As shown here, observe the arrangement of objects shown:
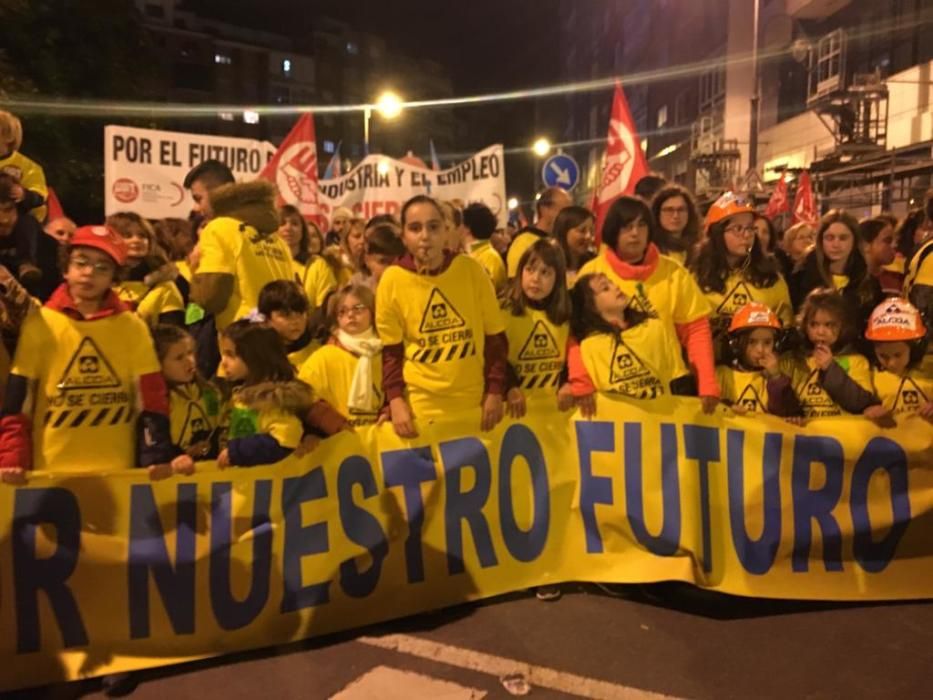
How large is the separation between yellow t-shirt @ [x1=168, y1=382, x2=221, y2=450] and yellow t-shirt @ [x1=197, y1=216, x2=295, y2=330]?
86 centimetres

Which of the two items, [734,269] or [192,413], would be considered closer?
[192,413]

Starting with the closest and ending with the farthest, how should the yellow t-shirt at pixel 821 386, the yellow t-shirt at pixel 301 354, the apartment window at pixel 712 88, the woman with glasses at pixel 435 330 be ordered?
the woman with glasses at pixel 435 330 < the yellow t-shirt at pixel 821 386 < the yellow t-shirt at pixel 301 354 < the apartment window at pixel 712 88

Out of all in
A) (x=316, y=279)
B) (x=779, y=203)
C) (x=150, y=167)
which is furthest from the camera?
(x=779, y=203)

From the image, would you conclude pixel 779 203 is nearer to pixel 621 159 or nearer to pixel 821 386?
pixel 621 159

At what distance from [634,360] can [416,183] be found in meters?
5.35

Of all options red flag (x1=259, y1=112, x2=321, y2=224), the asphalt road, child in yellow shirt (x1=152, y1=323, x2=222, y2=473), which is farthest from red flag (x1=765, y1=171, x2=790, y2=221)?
child in yellow shirt (x1=152, y1=323, x2=222, y2=473)

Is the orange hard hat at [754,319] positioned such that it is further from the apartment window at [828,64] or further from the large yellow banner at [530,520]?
the apartment window at [828,64]

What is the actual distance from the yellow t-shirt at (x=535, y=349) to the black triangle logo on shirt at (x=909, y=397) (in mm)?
1779

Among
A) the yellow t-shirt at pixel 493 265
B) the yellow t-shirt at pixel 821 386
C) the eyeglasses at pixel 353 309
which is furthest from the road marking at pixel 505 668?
the yellow t-shirt at pixel 493 265

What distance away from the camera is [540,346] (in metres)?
4.52

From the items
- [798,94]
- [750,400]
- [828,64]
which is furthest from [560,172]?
[798,94]

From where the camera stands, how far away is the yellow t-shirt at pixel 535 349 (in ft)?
14.8

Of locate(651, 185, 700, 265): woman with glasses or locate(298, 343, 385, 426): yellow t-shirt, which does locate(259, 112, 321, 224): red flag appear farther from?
locate(298, 343, 385, 426): yellow t-shirt

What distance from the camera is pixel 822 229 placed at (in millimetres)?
5238
